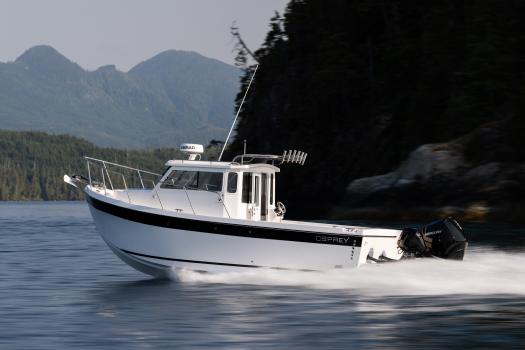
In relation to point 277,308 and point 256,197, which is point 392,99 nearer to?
point 256,197

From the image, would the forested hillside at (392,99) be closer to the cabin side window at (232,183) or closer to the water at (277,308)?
the water at (277,308)

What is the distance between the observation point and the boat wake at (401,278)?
16703 mm

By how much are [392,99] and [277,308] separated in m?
48.6

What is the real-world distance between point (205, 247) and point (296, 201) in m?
47.7

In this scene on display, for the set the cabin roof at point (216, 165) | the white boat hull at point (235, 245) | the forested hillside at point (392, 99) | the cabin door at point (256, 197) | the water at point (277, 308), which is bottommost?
the water at point (277, 308)

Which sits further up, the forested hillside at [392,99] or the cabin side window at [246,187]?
the forested hillside at [392,99]

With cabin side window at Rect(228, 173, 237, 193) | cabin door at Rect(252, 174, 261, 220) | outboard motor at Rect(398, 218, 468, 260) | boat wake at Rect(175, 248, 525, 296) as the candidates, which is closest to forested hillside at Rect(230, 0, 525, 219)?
outboard motor at Rect(398, 218, 468, 260)

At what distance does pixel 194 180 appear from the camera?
18.7m

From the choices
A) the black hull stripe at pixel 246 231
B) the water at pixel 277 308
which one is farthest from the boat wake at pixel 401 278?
the black hull stripe at pixel 246 231

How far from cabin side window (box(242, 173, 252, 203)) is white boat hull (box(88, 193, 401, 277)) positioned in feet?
4.20

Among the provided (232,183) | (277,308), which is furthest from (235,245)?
(277,308)

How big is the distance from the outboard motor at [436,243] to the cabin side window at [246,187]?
11.5 feet

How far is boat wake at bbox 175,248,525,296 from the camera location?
16.7 meters

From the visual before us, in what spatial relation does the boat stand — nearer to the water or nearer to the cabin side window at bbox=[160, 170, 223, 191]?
the cabin side window at bbox=[160, 170, 223, 191]
